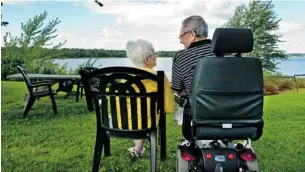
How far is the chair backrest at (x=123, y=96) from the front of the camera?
2.46 m

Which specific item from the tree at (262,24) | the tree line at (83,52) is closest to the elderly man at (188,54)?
the tree line at (83,52)

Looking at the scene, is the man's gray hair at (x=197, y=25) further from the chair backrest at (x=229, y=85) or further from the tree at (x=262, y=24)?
the tree at (x=262, y=24)

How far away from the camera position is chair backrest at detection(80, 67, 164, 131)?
96.7 inches

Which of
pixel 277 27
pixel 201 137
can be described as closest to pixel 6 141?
pixel 201 137

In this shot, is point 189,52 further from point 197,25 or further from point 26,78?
point 26,78

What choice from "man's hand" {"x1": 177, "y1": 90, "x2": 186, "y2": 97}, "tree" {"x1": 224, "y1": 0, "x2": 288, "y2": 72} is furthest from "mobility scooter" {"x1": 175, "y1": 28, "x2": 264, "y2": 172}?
"tree" {"x1": 224, "y1": 0, "x2": 288, "y2": 72}

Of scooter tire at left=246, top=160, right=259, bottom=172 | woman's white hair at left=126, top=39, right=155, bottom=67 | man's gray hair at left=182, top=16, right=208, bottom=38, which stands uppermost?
man's gray hair at left=182, top=16, right=208, bottom=38

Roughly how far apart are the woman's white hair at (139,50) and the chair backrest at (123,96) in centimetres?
35

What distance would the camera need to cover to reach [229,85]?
7.22 ft

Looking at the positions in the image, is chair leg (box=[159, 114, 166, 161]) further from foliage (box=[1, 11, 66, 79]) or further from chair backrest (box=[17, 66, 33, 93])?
foliage (box=[1, 11, 66, 79])

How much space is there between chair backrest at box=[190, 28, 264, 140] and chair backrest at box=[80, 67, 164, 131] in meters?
0.32

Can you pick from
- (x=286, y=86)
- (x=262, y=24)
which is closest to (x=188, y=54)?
(x=262, y=24)

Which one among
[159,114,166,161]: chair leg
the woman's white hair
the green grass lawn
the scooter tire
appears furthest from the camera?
the green grass lawn

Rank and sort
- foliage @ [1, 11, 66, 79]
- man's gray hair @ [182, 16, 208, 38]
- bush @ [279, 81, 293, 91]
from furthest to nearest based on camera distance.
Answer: bush @ [279, 81, 293, 91] < foliage @ [1, 11, 66, 79] < man's gray hair @ [182, 16, 208, 38]
